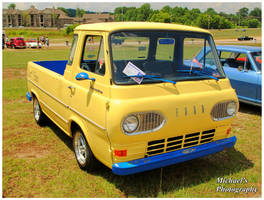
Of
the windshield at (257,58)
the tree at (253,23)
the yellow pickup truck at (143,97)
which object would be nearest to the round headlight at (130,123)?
the yellow pickup truck at (143,97)

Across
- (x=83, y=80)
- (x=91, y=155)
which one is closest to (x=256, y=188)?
(x=91, y=155)

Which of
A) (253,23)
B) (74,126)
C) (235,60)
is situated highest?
(253,23)

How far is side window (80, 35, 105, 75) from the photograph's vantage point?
152 inches

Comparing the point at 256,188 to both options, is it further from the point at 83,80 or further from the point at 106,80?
the point at 83,80

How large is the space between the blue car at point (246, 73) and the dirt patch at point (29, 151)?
5321 mm

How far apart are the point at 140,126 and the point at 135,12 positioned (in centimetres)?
491

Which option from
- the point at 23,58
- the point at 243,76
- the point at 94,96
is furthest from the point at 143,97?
the point at 23,58

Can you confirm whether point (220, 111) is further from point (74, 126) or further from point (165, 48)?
point (74, 126)

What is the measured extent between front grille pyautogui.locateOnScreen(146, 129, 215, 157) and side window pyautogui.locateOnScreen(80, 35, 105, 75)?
1174 millimetres

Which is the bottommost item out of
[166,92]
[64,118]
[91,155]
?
[91,155]

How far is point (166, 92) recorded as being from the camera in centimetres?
370

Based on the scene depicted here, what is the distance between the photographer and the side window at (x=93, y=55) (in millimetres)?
3852

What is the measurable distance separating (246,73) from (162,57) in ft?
13.2

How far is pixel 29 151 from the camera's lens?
5.20m
